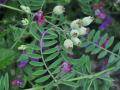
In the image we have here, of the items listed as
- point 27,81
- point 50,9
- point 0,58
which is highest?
point 50,9

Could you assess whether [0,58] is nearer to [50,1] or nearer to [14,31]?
[14,31]

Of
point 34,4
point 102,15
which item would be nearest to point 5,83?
point 34,4

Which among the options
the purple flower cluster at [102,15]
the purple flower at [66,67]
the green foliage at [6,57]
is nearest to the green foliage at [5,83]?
the green foliage at [6,57]

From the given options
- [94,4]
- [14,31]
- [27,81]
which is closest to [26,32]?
[14,31]

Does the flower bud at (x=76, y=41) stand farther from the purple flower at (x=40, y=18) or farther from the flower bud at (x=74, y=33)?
the purple flower at (x=40, y=18)

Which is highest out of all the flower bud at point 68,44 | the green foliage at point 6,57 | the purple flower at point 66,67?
the flower bud at point 68,44

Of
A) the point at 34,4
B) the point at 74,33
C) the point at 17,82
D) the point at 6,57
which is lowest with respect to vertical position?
the point at 17,82

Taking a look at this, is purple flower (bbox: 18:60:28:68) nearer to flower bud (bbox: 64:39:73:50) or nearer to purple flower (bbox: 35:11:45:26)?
purple flower (bbox: 35:11:45:26)

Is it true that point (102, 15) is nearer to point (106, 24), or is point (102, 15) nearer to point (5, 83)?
point (106, 24)
